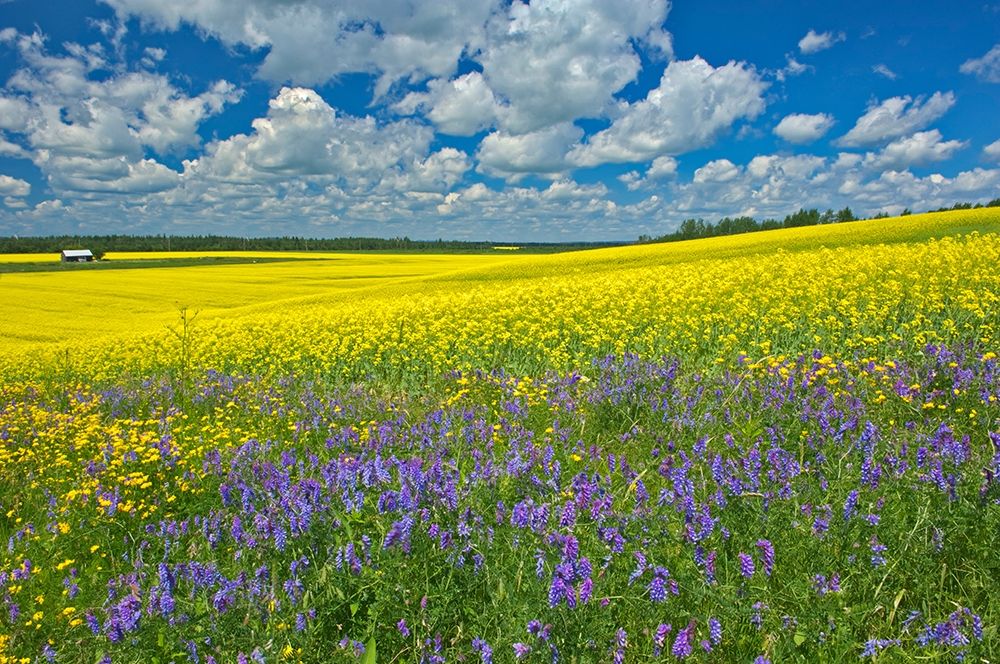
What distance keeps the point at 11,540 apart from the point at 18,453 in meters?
2.50

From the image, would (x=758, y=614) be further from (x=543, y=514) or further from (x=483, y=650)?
(x=483, y=650)

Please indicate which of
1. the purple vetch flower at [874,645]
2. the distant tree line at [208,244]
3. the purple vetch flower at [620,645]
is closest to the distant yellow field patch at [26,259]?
the distant tree line at [208,244]

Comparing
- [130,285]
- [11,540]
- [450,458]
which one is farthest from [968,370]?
[130,285]

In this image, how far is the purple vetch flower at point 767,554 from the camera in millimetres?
2154

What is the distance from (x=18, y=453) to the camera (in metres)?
5.71

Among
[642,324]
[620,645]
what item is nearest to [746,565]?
[620,645]

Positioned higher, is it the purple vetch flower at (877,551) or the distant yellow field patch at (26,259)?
the distant yellow field patch at (26,259)

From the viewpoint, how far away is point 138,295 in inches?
1222

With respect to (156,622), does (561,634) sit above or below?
above

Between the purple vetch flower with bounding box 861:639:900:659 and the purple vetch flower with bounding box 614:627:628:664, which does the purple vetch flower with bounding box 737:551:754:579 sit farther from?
the purple vetch flower with bounding box 614:627:628:664

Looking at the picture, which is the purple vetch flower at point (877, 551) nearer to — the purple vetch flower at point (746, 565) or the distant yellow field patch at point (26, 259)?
the purple vetch flower at point (746, 565)

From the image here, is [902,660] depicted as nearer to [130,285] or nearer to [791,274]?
[791,274]

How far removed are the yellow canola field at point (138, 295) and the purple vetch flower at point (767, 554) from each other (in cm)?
1816

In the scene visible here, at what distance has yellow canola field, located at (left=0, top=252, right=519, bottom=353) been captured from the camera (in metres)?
21.2
